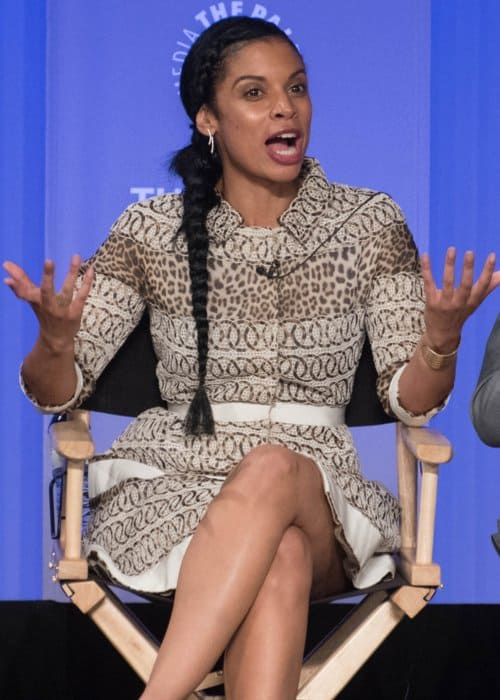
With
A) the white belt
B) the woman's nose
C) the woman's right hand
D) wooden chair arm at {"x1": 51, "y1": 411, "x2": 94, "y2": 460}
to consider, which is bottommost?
wooden chair arm at {"x1": 51, "y1": 411, "x2": 94, "y2": 460}

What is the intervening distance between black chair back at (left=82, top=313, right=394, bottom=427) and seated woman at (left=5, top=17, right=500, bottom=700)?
2.3 inches

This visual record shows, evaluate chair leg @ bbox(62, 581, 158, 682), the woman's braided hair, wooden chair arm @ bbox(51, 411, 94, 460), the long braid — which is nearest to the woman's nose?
the woman's braided hair

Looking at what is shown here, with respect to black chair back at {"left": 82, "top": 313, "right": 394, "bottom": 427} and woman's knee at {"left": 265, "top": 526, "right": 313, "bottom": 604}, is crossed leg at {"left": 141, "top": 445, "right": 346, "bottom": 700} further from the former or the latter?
black chair back at {"left": 82, "top": 313, "right": 394, "bottom": 427}

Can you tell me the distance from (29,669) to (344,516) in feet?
5.16

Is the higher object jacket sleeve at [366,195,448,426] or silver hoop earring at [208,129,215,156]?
silver hoop earring at [208,129,215,156]

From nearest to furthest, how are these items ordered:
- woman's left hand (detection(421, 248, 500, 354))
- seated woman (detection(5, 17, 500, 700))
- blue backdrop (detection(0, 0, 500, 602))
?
woman's left hand (detection(421, 248, 500, 354)) → seated woman (detection(5, 17, 500, 700)) → blue backdrop (detection(0, 0, 500, 602))

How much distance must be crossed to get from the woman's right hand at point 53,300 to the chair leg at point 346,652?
777 mm

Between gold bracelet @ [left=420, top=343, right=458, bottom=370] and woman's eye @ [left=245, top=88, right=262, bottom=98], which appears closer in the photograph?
gold bracelet @ [left=420, top=343, right=458, bottom=370]

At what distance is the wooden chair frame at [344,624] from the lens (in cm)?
259

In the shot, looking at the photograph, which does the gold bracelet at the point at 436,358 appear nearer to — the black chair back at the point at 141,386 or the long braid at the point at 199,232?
the black chair back at the point at 141,386

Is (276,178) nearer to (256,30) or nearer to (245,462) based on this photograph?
(256,30)

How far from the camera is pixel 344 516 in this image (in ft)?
8.71

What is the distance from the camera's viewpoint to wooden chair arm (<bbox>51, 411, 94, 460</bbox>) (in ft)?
8.65

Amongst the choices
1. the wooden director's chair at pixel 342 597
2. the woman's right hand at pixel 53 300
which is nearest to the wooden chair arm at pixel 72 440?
the wooden director's chair at pixel 342 597
